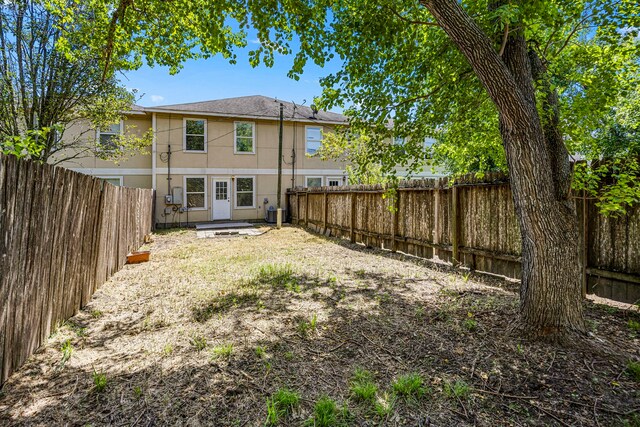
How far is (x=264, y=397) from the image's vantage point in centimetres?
225

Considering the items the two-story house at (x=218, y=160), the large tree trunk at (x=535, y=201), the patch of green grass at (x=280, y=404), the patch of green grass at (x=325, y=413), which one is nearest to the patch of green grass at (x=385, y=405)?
the patch of green grass at (x=325, y=413)

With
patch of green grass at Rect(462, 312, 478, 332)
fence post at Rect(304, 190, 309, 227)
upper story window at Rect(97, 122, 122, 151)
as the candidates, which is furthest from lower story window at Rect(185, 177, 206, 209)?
patch of green grass at Rect(462, 312, 478, 332)

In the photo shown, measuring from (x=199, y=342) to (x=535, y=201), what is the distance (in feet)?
11.2

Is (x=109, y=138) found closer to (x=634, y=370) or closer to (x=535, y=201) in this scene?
(x=535, y=201)

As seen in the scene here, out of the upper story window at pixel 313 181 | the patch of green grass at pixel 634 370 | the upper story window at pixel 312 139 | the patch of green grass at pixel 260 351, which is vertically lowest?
the patch of green grass at pixel 260 351

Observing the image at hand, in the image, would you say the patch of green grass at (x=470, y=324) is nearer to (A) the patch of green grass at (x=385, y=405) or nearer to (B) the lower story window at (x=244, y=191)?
(A) the patch of green grass at (x=385, y=405)

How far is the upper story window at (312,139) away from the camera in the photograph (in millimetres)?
16531

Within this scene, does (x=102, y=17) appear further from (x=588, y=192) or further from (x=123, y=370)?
(x=588, y=192)

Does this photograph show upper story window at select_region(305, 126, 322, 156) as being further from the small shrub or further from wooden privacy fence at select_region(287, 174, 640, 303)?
the small shrub

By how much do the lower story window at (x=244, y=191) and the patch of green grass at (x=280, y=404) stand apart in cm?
1384

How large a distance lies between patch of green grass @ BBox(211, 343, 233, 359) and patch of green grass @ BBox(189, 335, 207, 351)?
13 cm

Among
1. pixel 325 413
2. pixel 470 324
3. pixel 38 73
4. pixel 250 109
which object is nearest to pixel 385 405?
pixel 325 413

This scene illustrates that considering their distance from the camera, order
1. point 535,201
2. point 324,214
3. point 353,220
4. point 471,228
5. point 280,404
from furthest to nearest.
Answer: point 324,214 → point 353,220 → point 471,228 → point 535,201 → point 280,404

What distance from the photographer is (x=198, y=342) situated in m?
3.07
